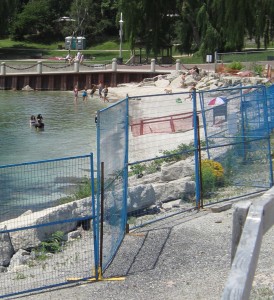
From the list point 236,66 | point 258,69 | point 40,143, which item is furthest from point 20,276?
point 236,66

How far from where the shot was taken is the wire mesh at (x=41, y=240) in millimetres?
9258

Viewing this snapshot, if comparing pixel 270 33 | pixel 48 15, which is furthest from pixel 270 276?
pixel 48 15

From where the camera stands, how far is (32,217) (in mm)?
10617

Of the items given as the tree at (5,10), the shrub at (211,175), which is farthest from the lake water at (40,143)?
the tree at (5,10)

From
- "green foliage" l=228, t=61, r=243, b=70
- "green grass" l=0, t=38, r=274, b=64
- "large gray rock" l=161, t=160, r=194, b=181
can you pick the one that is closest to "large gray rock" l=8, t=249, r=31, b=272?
"large gray rock" l=161, t=160, r=194, b=181

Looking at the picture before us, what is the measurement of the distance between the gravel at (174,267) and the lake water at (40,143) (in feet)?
5.30

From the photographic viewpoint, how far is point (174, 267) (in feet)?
29.7

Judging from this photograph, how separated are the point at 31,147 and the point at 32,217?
20.3m

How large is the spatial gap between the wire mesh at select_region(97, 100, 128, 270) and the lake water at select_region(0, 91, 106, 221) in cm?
72

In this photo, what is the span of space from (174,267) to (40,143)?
23513 millimetres

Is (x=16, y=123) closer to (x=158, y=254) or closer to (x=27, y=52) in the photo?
(x=158, y=254)

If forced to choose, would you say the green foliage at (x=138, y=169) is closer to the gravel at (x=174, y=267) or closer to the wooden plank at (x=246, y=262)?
the gravel at (x=174, y=267)

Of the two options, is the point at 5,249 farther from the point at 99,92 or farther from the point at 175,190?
the point at 99,92

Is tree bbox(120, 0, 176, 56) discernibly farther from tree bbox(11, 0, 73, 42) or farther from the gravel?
the gravel
